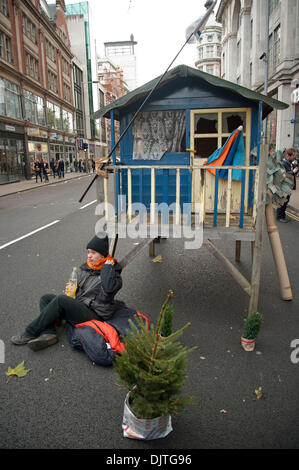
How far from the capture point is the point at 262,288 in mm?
5246

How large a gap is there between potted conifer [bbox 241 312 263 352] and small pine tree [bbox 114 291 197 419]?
1.33 m

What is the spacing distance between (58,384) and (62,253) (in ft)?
14.7

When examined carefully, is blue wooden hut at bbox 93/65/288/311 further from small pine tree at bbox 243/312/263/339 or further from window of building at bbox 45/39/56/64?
window of building at bbox 45/39/56/64

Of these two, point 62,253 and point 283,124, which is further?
point 283,124

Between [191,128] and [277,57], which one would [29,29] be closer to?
[277,57]

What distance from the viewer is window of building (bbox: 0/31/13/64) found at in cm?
2773

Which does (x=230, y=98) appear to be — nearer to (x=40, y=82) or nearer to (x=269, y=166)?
(x=269, y=166)

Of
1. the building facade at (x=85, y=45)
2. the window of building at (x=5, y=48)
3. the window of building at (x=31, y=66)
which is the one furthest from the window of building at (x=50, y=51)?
the building facade at (x=85, y=45)

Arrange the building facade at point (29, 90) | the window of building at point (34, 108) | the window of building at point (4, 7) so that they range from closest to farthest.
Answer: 1. the window of building at point (4, 7)
2. the building facade at point (29, 90)
3. the window of building at point (34, 108)

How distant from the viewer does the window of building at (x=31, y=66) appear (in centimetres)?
3394

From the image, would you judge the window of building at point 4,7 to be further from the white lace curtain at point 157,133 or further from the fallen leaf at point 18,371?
the fallen leaf at point 18,371

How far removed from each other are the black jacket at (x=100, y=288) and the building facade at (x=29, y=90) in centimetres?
2546
